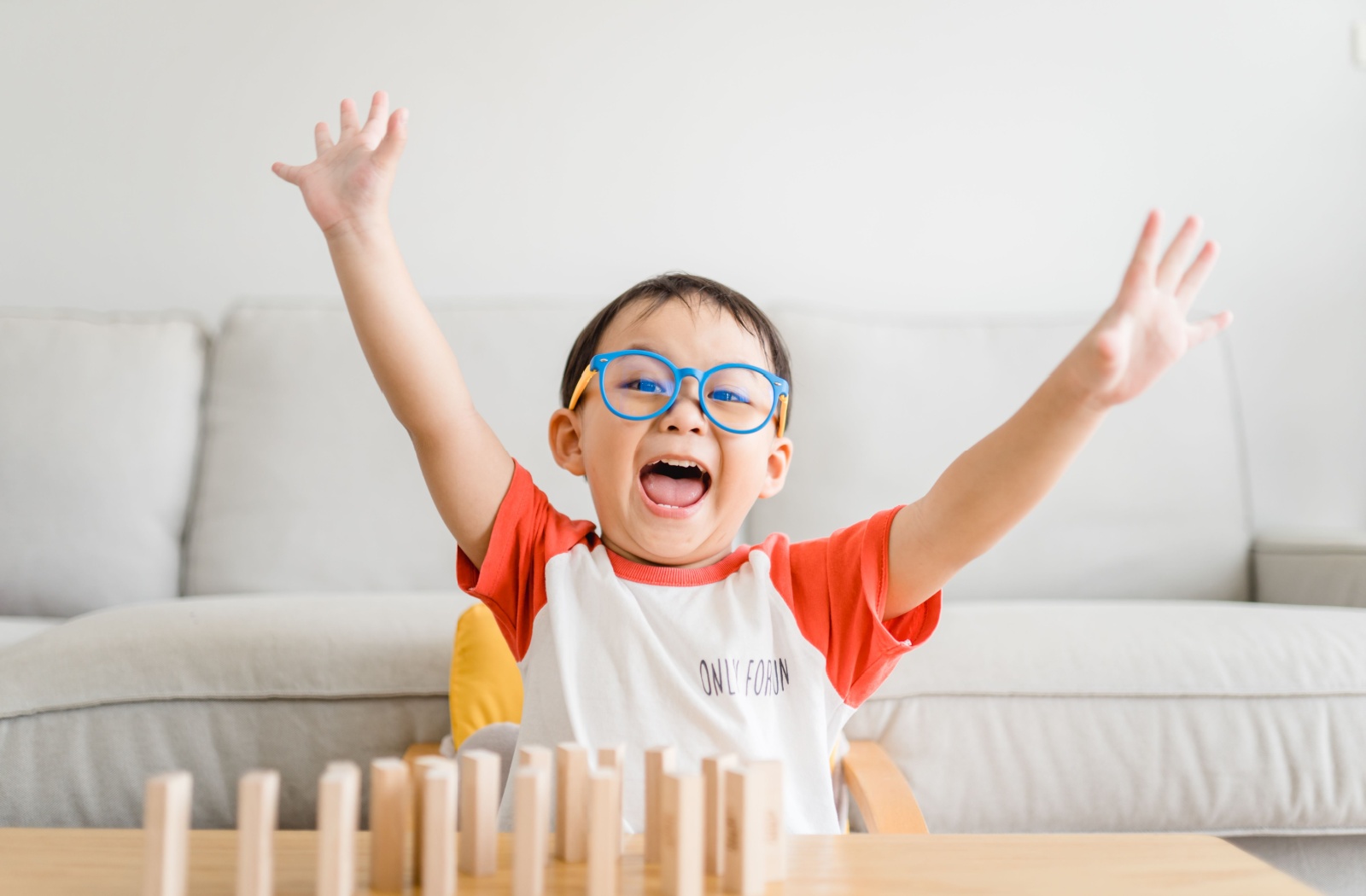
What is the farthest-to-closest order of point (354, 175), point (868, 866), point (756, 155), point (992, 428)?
1. point (756, 155)
2. point (992, 428)
3. point (354, 175)
4. point (868, 866)

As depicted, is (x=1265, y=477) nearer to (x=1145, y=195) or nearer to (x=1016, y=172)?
(x=1145, y=195)

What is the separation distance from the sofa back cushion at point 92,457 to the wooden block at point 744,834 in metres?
1.66

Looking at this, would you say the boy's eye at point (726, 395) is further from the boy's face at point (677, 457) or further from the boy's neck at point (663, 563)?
the boy's neck at point (663, 563)

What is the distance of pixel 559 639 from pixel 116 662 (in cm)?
64

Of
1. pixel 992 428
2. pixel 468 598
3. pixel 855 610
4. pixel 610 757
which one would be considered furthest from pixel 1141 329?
pixel 992 428

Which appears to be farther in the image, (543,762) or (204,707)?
(204,707)

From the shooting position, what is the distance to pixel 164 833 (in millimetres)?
442

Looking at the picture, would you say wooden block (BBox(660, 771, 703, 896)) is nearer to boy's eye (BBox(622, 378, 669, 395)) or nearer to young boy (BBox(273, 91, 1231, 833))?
young boy (BBox(273, 91, 1231, 833))

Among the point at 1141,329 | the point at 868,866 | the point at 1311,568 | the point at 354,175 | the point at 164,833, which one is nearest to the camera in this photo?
the point at 164,833

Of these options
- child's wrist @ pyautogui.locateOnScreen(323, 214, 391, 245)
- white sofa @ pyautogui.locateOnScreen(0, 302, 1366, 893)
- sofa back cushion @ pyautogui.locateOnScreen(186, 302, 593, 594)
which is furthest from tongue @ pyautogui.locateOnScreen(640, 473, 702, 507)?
sofa back cushion @ pyautogui.locateOnScreen(186, 302, 593, 594)

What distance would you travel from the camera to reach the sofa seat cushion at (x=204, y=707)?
3.81ft

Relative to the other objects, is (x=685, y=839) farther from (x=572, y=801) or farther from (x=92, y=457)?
(x=92, y=457)

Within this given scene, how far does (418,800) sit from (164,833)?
0.11 m

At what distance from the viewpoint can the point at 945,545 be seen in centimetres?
86
